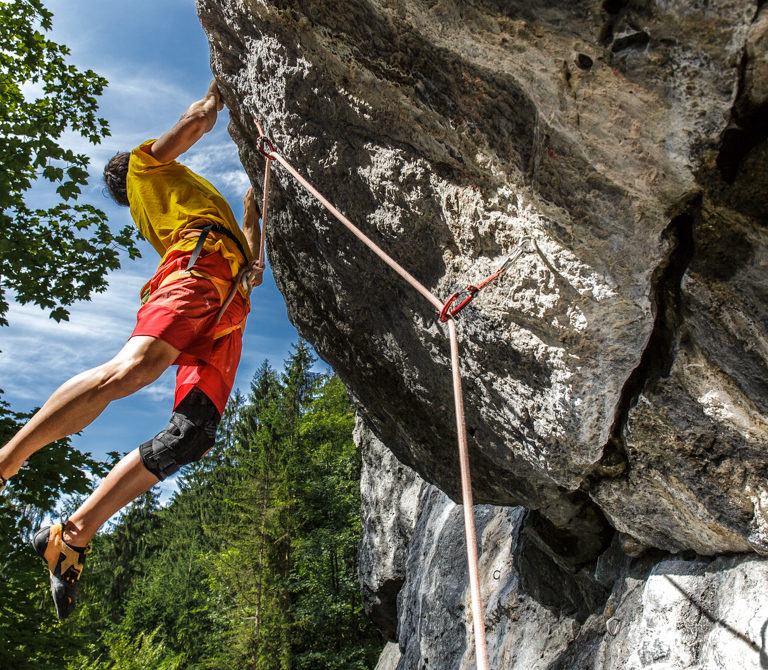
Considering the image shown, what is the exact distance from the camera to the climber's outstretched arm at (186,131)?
10.8 feet

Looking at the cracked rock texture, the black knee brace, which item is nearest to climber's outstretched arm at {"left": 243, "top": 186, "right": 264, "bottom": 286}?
the cracked rock texture

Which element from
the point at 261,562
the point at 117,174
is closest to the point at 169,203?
the point at 117,174

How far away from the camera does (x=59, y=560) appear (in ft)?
9.20

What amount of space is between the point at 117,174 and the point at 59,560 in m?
2.28

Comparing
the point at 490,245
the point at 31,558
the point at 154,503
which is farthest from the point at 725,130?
the point at 154,503

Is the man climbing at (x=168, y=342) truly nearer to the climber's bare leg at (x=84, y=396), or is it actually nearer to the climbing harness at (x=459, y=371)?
the climber's bare leg at (x=84, y=396)

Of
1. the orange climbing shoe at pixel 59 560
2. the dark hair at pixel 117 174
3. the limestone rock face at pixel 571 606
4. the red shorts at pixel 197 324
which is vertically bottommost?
the limestone rock face at pixel 571 606

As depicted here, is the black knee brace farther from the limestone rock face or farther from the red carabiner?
the limestone rock face

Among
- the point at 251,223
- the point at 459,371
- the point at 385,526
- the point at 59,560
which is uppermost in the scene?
the point at 251,223

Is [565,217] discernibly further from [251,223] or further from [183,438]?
[251,223]

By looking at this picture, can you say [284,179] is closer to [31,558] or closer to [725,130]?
[725,130]

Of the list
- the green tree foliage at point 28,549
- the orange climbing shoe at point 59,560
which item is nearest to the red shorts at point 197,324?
the orange climbing shoe at point 59,560

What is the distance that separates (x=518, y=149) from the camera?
211 centimetres

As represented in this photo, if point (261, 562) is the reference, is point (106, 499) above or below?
below
